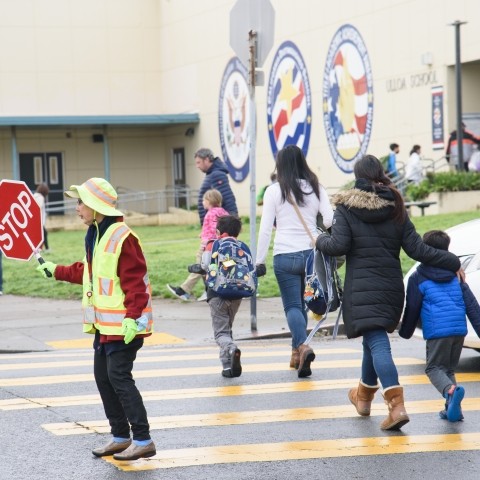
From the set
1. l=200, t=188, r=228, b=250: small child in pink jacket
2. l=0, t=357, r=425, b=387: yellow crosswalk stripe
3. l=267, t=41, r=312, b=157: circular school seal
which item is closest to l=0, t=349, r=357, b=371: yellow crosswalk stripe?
l=0, t=357, r=425, b=387: yellow crosswalk stripe

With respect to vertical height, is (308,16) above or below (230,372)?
above

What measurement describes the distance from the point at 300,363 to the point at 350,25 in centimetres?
2659

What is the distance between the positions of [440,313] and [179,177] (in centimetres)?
4167

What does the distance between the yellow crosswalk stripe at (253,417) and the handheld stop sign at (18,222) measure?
1220 mm

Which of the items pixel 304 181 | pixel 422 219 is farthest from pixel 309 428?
pixel 422 219

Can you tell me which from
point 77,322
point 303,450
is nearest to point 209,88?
point 77,322

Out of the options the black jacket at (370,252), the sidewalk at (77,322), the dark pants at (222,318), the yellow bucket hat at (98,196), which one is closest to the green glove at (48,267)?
the yellow bucket hat at (98,196)

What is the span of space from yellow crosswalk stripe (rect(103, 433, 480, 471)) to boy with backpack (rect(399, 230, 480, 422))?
60cm

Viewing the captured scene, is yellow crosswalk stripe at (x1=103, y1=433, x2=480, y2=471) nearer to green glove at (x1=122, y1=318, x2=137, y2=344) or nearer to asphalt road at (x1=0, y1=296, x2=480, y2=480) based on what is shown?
asphalt road at (x1=0, y1=296, x2=480, y2=480)

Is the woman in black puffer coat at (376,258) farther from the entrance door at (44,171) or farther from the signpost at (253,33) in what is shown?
the entrance door at (44,171)

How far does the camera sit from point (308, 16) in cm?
3775

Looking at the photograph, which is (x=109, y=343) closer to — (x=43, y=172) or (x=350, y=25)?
(x=350, y=25)

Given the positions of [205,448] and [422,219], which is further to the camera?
[422,219]

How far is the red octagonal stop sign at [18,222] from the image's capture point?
7.76 meters
